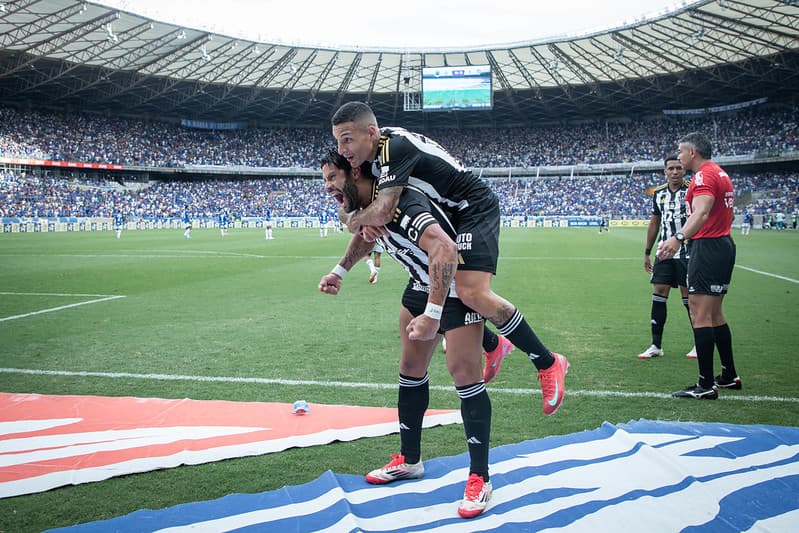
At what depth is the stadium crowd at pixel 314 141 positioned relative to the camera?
5409 centimetres

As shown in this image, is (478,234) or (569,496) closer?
(569,496)

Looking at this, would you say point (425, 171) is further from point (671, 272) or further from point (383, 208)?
point (671, 272)

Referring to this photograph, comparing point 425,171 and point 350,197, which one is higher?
point 425,171

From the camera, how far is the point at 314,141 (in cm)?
7162

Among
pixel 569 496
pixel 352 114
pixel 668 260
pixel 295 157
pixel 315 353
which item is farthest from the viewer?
pixel 295 157

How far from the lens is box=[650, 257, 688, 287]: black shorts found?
6621 mm

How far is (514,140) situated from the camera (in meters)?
71.0

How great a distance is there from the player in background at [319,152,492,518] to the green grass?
46cm

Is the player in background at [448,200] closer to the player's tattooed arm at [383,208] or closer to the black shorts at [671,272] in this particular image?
the player's tattooed arm at [383,208]

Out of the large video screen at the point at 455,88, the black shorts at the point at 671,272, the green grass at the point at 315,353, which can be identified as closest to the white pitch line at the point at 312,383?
the green grass at the point at 315,353

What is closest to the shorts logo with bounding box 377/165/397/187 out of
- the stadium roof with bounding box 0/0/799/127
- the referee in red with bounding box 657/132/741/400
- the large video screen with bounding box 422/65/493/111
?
the referee in red with bounding box 657/132/741/400

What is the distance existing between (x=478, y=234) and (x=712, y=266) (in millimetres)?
2892

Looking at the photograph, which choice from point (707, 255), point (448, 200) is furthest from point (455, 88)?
point (448, 200)

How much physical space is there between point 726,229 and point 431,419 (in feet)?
10.6
